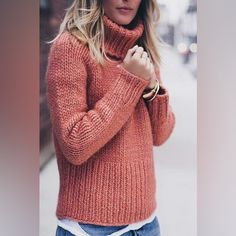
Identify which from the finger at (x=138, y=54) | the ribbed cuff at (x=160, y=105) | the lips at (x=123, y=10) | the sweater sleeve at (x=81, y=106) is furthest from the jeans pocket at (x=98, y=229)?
the lips at (x=123, y=10)

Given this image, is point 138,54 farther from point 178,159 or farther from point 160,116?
point 178,159

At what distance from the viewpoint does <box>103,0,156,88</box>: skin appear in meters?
0.77

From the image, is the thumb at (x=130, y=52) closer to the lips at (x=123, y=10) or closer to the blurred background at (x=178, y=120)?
the lips at (x=123, y=10)

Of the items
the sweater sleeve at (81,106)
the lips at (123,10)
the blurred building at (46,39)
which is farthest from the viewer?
the blurred building at (46,39)

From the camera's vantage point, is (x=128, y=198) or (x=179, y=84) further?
(x=179, y=84)

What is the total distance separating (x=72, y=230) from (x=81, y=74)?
329 millimetres

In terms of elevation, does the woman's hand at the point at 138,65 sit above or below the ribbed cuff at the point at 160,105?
above

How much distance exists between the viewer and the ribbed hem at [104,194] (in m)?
0.81

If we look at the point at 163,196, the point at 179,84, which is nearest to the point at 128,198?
the point at 163,196

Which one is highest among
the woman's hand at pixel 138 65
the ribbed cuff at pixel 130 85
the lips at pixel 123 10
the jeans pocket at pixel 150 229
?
the lips at pixel 123 10

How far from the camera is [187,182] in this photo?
105 centimetres
